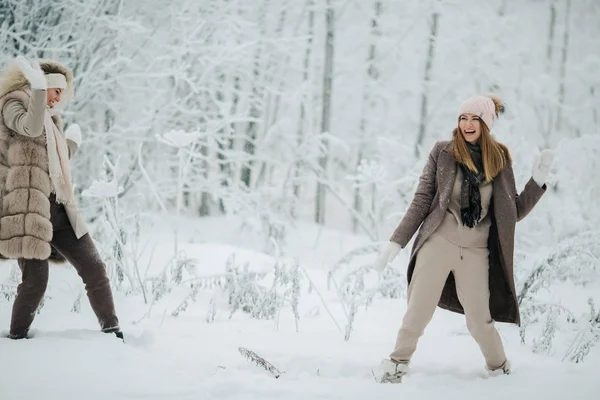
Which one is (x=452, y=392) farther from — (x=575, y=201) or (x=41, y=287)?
(x=575, y=201)

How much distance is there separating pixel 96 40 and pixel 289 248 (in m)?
5.81

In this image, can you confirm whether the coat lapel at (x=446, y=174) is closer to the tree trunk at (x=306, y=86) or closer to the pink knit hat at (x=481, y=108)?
the pink knit hat at (x=481, y=108)

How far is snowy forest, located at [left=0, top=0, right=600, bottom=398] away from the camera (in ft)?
12.6

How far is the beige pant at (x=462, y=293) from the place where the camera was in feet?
8.62

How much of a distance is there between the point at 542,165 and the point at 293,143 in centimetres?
1042

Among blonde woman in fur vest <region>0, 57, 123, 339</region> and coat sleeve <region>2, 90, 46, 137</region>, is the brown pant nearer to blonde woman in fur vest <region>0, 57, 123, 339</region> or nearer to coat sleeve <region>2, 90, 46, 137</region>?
blonde woman in fur vest <region>0, 57, 123, 339</region>

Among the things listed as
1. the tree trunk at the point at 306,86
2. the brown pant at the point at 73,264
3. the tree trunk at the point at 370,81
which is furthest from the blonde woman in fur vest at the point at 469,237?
the tree trunk at the point at 370,81

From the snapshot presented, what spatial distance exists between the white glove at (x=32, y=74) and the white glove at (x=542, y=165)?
252 cm

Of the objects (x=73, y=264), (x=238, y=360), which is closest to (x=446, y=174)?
(x=238, y=360)

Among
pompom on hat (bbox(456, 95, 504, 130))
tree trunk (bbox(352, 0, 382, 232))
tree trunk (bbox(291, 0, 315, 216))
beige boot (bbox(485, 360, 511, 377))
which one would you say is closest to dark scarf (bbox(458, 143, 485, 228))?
pompom on hat (bbox(456, 95, 504, 130))

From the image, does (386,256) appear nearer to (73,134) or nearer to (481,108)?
(481,108)

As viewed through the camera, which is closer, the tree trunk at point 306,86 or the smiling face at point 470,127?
the smiling face at point 470,127

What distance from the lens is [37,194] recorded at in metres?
2.67

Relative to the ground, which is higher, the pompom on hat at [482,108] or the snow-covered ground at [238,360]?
the pompom on hat at [482,108]
